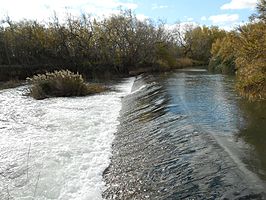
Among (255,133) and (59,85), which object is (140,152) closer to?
(255,133)

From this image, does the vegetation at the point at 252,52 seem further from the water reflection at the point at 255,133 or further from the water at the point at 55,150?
the water at the point at 55,150

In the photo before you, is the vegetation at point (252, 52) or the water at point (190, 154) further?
the vegetation at point (252, 52)

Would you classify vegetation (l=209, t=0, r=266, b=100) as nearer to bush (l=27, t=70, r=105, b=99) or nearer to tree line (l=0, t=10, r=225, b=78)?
bush (l=27, t=70, r=105, b=99)

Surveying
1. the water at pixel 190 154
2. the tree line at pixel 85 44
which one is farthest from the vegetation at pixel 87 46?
the water at pixel 190 154

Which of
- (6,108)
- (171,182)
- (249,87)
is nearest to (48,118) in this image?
(6,108)

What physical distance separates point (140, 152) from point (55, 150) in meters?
2.95

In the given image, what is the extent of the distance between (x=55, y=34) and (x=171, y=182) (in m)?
48.3

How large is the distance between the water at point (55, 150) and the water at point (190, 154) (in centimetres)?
57

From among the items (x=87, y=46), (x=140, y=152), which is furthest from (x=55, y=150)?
(x=87, y=46)

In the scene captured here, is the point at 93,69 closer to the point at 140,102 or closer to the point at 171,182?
the point at 140,102

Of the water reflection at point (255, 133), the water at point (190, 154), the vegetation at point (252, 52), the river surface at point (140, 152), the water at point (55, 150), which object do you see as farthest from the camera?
the vegetation at point (252, 52)

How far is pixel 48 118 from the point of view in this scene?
1786 centimetres

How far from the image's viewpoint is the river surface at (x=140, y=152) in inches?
318

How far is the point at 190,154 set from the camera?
979cm
